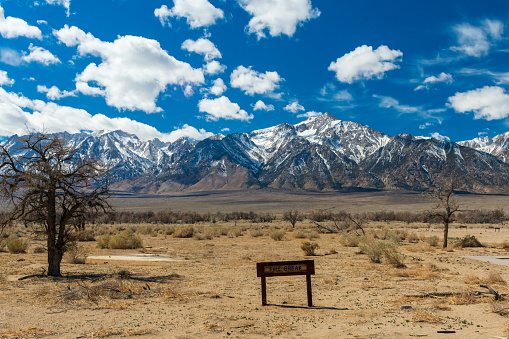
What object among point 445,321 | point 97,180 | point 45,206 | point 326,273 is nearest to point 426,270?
point 326,273

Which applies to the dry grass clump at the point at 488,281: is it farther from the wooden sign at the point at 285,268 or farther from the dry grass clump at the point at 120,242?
the dry grass clump at the point at 120,242

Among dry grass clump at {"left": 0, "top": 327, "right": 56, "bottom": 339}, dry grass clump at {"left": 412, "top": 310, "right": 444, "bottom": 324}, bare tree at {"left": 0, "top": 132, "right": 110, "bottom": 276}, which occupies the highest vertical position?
bare tree at {"left": 0, "top": 132, "right": 110, "bottom": 276}

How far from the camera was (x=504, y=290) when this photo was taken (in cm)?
1261

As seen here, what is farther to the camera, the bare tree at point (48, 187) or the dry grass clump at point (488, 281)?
the bare tree at point (48, 187)

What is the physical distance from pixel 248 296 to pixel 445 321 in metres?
5.96

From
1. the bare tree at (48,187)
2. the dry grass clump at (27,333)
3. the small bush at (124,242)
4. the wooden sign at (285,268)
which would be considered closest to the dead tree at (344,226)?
the small bush at (124,242)

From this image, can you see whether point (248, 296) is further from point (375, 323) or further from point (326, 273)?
point (326, 273)

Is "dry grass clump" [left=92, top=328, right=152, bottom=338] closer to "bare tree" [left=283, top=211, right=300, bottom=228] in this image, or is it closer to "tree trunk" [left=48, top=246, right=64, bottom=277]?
"tree trunk" [left=48, top=246, right=64, bottom=277]

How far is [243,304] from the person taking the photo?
451 inches

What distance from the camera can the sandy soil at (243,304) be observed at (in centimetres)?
856

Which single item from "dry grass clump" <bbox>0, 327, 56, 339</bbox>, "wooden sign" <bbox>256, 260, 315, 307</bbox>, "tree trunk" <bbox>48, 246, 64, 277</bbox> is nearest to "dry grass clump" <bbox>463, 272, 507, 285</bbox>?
"wooden sign" <bbox>256, 260, 315, 307</bbox>

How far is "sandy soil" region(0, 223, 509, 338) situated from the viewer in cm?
856

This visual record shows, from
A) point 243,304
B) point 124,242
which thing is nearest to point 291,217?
point 124,242

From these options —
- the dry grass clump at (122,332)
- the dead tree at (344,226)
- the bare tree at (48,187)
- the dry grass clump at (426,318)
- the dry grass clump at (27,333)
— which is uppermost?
the bare tree at (48,187)
